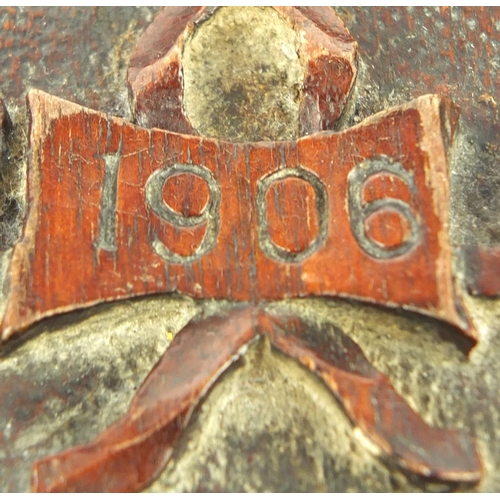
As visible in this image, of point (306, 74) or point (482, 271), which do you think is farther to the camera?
point (306, 74)

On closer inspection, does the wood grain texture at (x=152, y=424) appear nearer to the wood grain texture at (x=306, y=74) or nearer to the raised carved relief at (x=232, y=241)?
the raised carved relief at (x=232, y=241)

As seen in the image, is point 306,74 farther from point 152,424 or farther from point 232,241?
point 152,424

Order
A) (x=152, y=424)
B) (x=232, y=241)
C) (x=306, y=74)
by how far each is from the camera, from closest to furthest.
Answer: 1. (x=152, y=424)
2. (x=232, y=241)
3. (x=306, y=74)

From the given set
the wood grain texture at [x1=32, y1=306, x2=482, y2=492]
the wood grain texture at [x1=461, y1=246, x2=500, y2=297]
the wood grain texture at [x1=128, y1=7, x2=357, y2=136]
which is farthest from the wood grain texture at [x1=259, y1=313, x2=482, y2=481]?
the wood grain texture at [x1=128, y1=7, x2=357, y2=136]

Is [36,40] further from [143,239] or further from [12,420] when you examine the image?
[12,420]

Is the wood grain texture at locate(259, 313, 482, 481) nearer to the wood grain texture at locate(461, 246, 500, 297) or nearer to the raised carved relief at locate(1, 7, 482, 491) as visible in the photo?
the raised carved relief at locate(1, 7, 482, 491)

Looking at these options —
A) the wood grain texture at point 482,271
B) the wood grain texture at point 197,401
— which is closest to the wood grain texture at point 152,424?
the wood grain texture at point 197,401

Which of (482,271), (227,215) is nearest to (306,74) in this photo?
(227,215)

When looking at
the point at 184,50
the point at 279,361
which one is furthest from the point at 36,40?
the point at 279,361
